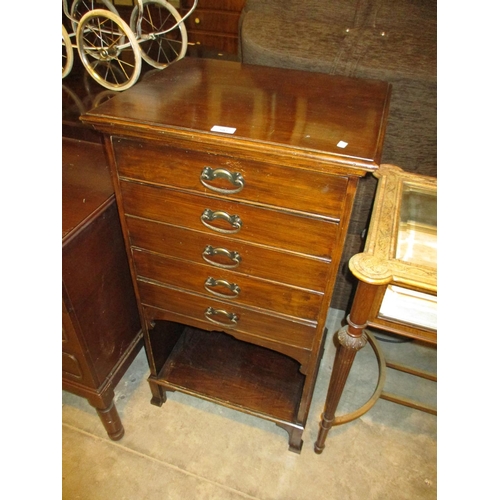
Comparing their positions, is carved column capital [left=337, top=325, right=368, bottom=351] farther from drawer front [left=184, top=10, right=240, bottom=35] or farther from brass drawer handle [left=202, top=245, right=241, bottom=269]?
drawer front [left=184, top=10, right=240, bottom=35]

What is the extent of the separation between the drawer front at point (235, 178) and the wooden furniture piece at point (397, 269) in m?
0.18

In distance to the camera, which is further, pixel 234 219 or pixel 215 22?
pixel 215 22

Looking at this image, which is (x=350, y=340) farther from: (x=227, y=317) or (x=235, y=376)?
(x=235, y=376)

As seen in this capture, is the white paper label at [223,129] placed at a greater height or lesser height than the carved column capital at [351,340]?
greater

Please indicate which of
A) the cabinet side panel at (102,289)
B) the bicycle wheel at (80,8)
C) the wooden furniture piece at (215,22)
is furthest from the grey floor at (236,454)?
the wooden furniture piece at (215,22)

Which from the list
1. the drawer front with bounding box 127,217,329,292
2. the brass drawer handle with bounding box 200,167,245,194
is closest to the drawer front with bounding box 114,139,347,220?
the brass drawer handle with bounding box 200,167,245,194

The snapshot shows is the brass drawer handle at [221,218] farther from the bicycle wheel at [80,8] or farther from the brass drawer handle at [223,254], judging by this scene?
the bicycle wheel at [80,8]

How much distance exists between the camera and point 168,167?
2.57 feet

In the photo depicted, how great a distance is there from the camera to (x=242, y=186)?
2.46ft

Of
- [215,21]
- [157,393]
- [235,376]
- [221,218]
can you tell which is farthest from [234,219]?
[215,21]

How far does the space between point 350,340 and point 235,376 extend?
0.56 metres

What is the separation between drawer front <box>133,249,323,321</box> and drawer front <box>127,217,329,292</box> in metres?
0.02

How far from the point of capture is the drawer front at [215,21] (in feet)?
7.21

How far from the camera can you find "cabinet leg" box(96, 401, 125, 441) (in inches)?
47.8
